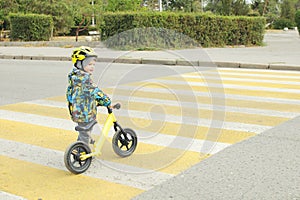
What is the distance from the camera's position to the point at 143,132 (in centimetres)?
612

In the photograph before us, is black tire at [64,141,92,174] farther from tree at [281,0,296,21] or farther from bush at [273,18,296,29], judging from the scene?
tree at [281,0,296,21]

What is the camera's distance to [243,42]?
24656 millimetres

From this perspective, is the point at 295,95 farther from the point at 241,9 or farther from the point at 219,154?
the point at 241,9

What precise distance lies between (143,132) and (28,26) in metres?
24.1

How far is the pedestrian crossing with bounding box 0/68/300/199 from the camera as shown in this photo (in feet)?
14.3

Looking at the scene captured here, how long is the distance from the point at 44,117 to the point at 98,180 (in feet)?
9.72

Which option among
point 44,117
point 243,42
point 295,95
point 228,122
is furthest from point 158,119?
point 243,42

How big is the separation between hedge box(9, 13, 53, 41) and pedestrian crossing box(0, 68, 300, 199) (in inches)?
781

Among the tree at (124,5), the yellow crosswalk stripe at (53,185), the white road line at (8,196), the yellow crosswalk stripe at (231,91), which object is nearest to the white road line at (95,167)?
the yellow crosswalk stripe at (53,185)

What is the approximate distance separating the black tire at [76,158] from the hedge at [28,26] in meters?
25.1

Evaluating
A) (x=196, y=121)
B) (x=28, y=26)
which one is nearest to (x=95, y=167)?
(x=196, y=121)

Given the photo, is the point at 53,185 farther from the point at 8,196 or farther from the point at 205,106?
the point at 205,106

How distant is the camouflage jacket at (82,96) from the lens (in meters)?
4.46

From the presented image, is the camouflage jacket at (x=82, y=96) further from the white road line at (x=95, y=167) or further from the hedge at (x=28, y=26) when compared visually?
the hedge at (x=28, y=26)
